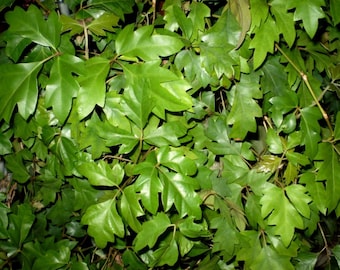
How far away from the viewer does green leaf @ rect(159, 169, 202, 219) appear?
845mm

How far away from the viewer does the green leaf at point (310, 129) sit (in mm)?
918

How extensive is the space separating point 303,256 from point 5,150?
43.1 inches

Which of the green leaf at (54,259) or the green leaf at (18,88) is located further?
the green leaf at (54,259)

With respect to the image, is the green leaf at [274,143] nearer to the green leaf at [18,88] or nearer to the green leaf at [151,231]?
the green leaf at [151,231]

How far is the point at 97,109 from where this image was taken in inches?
38.3

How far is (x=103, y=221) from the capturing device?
89 centimetres

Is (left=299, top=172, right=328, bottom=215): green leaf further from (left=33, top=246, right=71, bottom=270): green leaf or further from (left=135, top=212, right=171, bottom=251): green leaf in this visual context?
(left=33, top=246, right=71, bottom=270): green leaf

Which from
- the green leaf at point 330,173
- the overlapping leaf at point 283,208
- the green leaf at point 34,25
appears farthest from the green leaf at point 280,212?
the green leaf at point 34,25

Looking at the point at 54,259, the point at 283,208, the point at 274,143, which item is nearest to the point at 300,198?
the point at 283,208

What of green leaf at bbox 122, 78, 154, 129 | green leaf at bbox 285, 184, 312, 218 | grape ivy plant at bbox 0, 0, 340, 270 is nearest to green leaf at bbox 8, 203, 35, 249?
grape ivy plant at bbox 0, 0, 340, 270

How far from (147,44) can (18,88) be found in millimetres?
355

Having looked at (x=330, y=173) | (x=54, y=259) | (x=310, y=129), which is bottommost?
(x=54, y=259)

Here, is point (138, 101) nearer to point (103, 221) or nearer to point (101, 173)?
point (101, 173)

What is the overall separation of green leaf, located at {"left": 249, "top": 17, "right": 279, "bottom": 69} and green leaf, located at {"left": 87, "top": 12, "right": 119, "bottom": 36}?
40 cm
